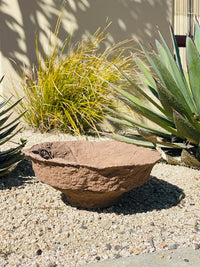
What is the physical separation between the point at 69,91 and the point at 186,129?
190 centimetres

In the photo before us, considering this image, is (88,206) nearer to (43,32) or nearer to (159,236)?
(159,236)

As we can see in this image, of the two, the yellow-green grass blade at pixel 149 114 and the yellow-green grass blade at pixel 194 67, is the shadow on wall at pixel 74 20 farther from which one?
the yellow-green grass blade at pixel 194 67

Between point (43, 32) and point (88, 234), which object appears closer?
point (88, 234)

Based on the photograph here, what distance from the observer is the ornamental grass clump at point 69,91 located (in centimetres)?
622

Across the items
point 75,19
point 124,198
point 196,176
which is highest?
point 75,19

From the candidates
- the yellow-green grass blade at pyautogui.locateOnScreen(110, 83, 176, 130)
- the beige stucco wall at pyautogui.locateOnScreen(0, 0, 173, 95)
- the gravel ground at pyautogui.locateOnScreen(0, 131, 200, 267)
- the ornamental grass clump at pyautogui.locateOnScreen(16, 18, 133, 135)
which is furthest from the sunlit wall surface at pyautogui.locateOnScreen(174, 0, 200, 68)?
the gravel ground at pyautogui.locateOnScreen(0, 131, 200, 267)

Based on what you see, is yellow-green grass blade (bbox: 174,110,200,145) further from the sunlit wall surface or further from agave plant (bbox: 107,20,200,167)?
the sunlit wall surface

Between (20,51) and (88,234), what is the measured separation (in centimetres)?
372

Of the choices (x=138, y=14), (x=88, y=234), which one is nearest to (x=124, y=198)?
(x=88, y=234)

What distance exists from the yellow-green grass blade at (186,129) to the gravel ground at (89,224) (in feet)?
1.62

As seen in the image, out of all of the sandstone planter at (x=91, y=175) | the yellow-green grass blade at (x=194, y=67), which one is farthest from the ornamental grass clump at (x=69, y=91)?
the sandstone planter at (x=91, y=175)

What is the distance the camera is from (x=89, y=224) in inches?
153

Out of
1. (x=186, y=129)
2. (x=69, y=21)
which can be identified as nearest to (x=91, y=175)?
(x=186, y=129)

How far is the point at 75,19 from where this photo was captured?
22.9ft
